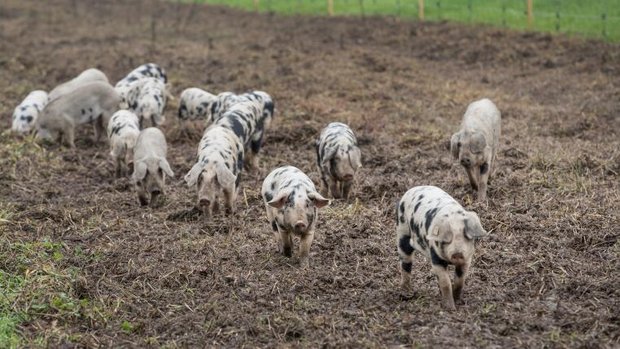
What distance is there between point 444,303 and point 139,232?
3794 mm

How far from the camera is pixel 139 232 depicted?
9.45 m

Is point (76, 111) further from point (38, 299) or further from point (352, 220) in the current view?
point (38, 299)

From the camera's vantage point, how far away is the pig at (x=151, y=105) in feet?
43.4

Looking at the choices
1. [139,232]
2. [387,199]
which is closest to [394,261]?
[387,199]

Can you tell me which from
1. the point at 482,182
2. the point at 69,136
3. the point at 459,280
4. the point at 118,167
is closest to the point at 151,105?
the point at 69,136

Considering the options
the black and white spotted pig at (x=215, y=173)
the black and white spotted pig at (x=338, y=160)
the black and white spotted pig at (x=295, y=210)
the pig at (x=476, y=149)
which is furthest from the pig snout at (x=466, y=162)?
the black and white spotted pig at (x=215, y=173)

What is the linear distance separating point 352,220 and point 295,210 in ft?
5.63

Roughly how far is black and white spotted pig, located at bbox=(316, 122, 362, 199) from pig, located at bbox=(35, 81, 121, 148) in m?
4.52

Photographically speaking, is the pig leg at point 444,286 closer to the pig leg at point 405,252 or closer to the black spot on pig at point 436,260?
the black spot on pig at point 436,260

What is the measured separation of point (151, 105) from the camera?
43.4ft

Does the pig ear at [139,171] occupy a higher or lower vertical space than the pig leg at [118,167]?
higher

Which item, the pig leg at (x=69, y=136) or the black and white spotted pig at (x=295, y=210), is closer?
the black and white spotted pig at (x=295, y=210)

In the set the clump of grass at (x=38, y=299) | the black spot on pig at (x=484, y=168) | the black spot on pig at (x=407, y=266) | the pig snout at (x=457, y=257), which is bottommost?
the clump of grass at (x=38, y=299)

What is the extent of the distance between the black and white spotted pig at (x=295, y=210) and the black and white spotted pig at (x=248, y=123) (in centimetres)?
270
